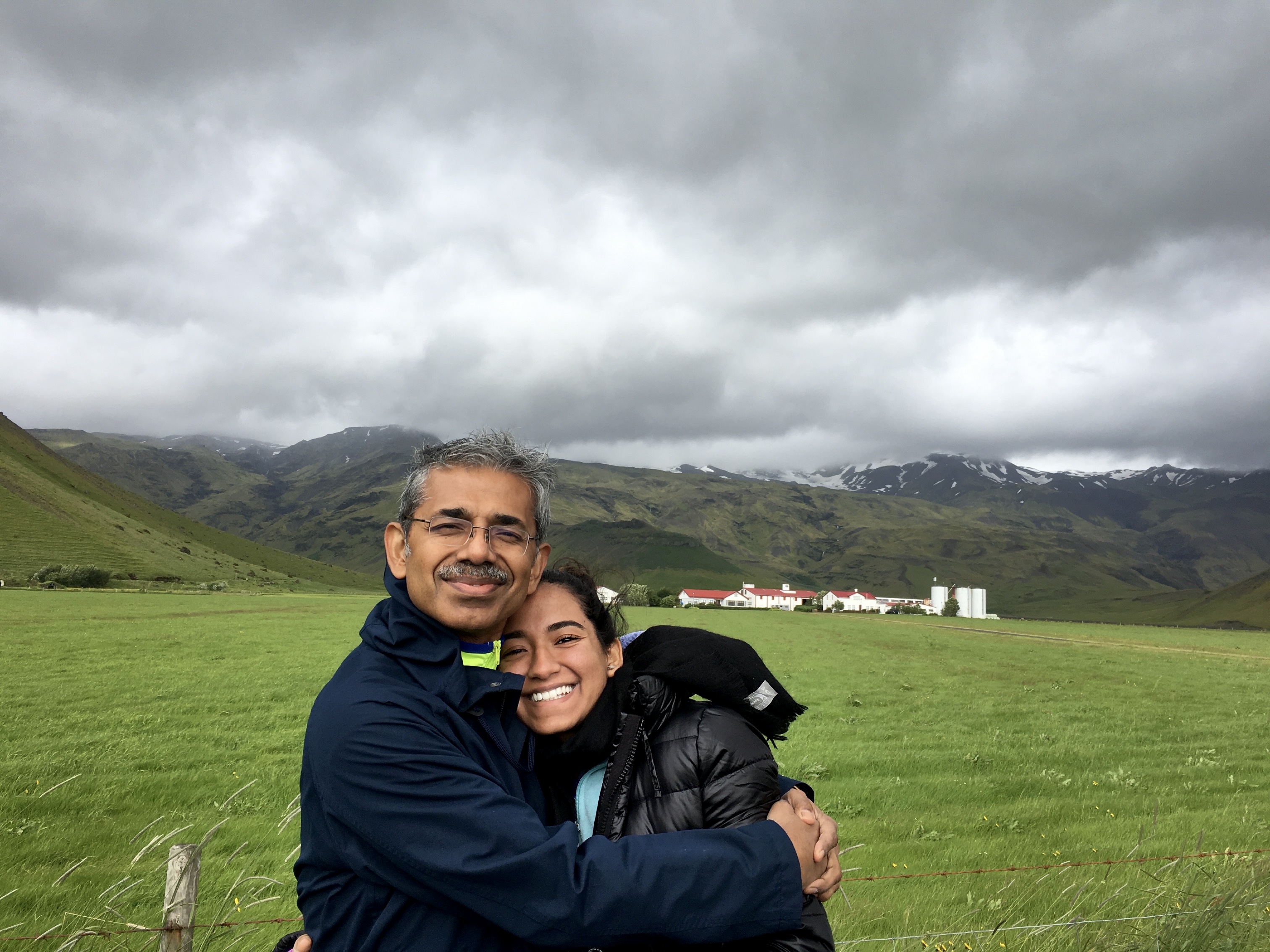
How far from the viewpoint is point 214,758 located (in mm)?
15648

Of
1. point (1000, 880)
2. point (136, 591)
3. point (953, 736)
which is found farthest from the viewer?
point (136, 591)

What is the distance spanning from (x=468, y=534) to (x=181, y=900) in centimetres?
310

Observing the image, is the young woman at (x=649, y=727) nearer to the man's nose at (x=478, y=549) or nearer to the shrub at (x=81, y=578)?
the man's nose at (x=478, y=549)

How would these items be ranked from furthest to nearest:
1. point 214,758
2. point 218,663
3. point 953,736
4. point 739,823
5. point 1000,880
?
point 218,663 < point 953,736 < point 214,758 < point 1000,880 < point 739,823

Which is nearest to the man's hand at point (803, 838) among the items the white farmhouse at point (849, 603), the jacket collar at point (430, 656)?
the jacket collar at point (430, 656)

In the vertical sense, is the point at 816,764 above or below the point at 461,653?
below

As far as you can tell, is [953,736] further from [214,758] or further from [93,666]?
[93,666]

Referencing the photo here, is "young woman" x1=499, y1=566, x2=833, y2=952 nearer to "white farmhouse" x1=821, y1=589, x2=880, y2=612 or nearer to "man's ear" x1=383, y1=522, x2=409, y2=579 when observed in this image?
"man's ear" x1=383, y1=522, x2=409, y2=579

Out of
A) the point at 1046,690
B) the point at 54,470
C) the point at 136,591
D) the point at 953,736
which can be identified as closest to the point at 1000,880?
the point at 953,736

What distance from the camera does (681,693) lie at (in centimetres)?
307

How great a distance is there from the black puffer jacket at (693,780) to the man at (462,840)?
A: 16 centimetres

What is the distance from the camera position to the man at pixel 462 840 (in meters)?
2.31

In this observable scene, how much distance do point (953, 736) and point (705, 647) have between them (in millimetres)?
20250

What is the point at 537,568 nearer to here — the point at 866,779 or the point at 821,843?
the point at 821,843
